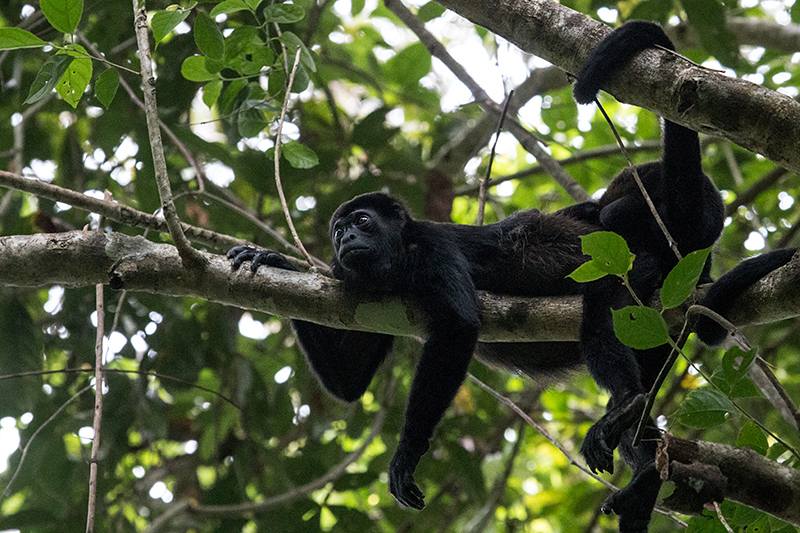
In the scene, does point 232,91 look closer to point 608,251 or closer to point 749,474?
point 608,251

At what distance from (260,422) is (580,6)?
4043 mm

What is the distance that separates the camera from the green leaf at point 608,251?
1938 millimetres

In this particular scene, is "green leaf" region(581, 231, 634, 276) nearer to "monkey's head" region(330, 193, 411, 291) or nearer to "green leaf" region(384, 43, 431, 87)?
"monkey's head" region(330, 193, 411, 291)

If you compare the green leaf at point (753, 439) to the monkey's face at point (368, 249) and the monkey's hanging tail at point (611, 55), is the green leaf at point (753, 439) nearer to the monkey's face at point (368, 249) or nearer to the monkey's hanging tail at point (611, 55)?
the monkey's hanging tail at point (611, 55)

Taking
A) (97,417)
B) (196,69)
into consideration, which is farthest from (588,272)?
(196,69)

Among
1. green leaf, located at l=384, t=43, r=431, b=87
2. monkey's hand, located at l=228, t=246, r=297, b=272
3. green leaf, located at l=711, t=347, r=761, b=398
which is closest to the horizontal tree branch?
monkey's hand, located at l=228, t=246, r=297, b=272

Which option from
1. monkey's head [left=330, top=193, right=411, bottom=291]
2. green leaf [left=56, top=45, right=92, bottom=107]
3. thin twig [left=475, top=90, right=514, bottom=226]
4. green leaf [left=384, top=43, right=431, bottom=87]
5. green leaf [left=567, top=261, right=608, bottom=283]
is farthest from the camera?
green leaf [left=384, top=43, right=431, bottom=87]

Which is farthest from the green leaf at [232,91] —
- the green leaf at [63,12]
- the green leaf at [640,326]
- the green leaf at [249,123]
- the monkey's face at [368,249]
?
the green leaf at [640,326]

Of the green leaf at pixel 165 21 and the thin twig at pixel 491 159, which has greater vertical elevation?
the green leaf at pixel 165 21

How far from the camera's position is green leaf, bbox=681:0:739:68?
162 inches

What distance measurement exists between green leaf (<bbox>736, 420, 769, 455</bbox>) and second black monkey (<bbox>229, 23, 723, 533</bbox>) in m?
0.38

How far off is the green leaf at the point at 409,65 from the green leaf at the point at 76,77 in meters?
3.61

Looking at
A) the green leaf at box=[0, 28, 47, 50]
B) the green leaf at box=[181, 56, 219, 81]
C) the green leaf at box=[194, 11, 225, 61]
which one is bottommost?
the green leaf at box=[181, 56, 219, 81]

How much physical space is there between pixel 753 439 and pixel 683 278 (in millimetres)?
903
